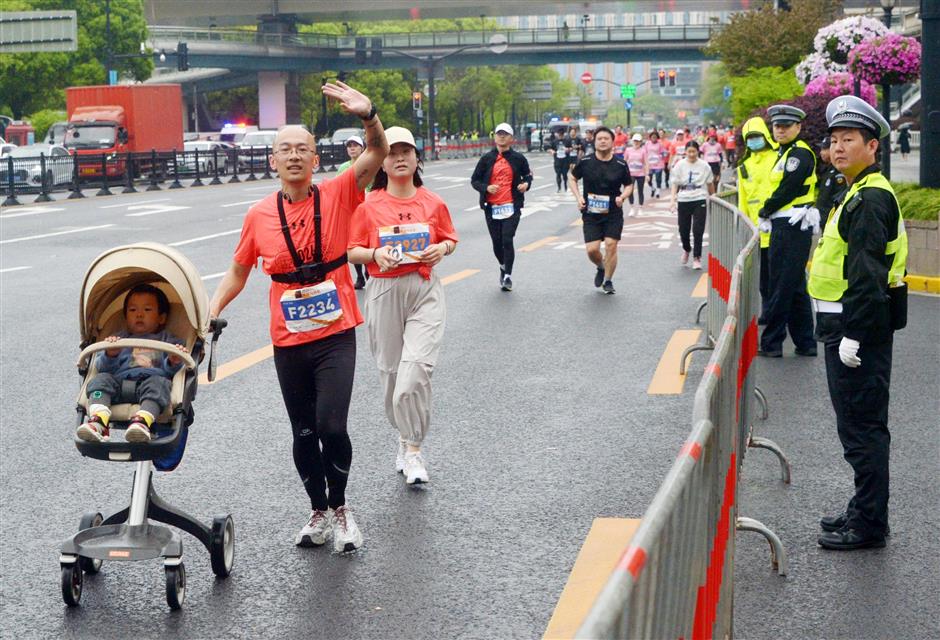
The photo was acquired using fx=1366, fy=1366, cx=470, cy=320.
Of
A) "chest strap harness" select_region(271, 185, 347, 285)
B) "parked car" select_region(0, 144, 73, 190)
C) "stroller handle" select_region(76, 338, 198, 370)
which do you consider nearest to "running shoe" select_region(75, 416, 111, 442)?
"stroller handle" select_region(76, 338, 198, 370)

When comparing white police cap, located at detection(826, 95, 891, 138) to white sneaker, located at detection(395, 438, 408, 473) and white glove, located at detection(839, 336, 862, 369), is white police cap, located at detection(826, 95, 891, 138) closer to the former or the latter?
white glove, located at detection(839, 336, 862, 369)

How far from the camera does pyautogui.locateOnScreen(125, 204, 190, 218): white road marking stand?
28.4 m

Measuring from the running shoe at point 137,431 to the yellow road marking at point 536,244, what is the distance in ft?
51.5

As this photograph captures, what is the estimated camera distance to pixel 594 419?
8531 millimetres

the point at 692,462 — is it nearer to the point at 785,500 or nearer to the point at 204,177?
the point at 785,500

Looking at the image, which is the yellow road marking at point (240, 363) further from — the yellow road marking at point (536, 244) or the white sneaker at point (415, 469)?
the yellow road marking at point (536, 244)

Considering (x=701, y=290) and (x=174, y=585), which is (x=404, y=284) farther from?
(x=701, y=290)

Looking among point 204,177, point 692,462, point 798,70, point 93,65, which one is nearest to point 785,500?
point 692,462

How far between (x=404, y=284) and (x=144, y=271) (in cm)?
173

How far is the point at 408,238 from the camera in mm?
7094

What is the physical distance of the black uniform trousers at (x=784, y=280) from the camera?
10539 mm

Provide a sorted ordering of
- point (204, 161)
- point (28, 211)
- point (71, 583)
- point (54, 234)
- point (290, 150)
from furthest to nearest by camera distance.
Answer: point (204, 161), point (28, 211), point (54, 234), point (290, 150), point (71, 583)

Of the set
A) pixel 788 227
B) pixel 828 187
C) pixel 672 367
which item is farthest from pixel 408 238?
pixel 788 227

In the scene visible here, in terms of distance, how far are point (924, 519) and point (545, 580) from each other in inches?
76.6
